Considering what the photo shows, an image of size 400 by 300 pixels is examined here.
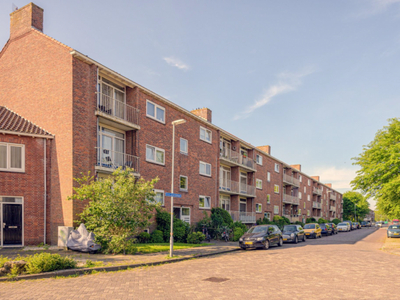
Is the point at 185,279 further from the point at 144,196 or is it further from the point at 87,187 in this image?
the point at 87,187

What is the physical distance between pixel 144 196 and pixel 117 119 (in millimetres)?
5151

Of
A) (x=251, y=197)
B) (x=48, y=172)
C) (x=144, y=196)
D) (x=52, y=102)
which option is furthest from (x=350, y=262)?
(x=251, y=197)

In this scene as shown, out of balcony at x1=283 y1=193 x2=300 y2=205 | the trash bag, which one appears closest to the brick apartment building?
the trash bag

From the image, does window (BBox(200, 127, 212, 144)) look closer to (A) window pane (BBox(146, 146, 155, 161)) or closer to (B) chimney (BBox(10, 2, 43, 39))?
(A) window pane (BBox(146, 146, 155, 161))

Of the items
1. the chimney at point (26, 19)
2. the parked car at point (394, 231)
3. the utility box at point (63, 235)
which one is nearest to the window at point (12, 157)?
the utility box at point (63, 235)

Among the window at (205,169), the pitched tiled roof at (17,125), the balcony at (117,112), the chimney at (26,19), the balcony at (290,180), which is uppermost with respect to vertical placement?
the chimney at (26,19)

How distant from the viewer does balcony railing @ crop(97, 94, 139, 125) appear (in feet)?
62.0

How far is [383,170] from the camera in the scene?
80.0 ft

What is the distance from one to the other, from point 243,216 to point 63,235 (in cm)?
2180

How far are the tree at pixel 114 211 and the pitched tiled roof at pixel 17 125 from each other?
3.72m

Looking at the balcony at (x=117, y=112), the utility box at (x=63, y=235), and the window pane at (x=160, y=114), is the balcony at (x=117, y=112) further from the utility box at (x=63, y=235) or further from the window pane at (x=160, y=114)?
the utility box at (x=63, y=235)

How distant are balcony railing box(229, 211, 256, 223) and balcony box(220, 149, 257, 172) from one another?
188 inches

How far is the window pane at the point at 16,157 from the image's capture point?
1627cm

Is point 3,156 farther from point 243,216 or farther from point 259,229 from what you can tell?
point 243,216
